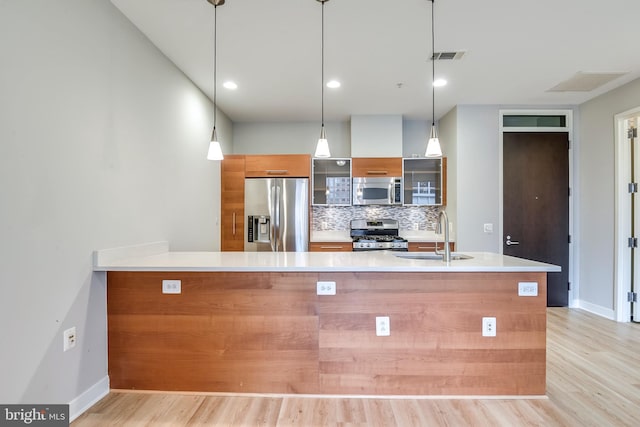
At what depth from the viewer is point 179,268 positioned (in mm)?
2061

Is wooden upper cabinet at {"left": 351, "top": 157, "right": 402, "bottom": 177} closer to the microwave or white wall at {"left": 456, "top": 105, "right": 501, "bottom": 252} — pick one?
the microwave

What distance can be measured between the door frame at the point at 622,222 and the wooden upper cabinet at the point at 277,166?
371 centimetres

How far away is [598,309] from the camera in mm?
3838

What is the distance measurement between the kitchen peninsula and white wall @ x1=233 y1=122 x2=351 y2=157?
10.2 feet

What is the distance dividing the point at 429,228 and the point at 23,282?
454cm

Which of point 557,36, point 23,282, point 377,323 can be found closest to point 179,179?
point 23,282

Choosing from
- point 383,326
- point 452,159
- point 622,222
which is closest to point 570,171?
point 622,222

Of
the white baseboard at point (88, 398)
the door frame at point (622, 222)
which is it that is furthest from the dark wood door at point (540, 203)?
the white baseboard at point (88, 398)

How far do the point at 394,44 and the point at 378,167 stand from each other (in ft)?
6.65

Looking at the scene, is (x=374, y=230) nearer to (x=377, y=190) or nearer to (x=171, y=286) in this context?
(x=377, y=190)

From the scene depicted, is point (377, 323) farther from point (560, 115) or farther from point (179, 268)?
point (560, 115)

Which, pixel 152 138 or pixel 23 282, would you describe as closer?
pixel 23 282

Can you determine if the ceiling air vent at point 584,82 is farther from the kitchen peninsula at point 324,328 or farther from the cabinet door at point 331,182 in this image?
the cabinet door at point 331,182

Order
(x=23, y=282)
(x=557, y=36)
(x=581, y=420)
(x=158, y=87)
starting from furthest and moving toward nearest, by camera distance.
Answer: (x=158, y=87)
(x=557, y=36)
(x=581, y=420)
(x=23, y=282)
